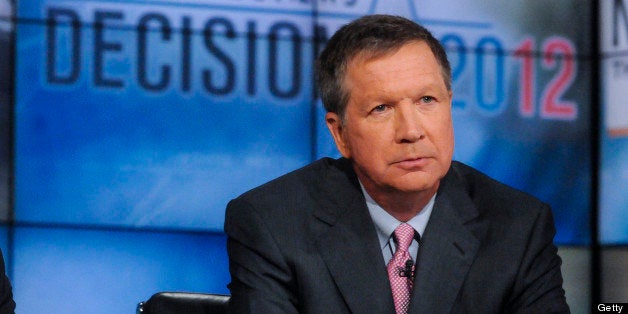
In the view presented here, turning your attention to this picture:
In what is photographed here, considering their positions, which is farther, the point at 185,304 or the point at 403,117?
the point at 185,304

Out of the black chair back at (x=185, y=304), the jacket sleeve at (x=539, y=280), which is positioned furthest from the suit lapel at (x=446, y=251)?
the black chair back at (x=185, y=304)

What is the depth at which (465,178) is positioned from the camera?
227 centimetres

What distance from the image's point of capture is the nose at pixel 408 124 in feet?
6.33

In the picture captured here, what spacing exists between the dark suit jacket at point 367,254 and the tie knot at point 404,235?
0.15 feet

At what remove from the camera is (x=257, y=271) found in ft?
6.72

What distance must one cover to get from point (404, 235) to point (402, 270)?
90mm

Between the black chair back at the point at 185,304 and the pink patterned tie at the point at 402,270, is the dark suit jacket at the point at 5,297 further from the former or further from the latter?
the pink patterned tie at the point at 402,270

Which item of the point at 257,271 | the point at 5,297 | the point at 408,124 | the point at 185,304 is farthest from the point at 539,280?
the point at 5,297

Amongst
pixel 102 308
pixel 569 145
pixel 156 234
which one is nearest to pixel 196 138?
pixel 156 234

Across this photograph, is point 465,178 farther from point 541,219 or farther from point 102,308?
point 102,308

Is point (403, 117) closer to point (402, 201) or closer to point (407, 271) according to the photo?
point (402, 201)

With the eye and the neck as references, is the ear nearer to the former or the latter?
the neck

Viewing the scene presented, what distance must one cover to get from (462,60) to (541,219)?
2.75 metres

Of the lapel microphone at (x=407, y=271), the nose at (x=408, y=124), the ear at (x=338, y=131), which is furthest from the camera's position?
the ear at (x=338, y=131)
